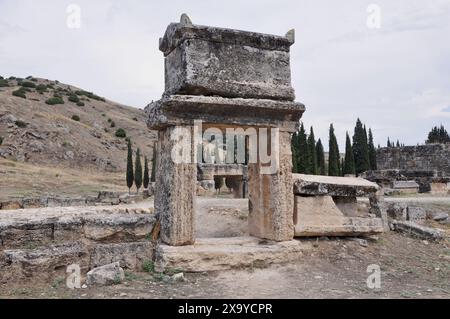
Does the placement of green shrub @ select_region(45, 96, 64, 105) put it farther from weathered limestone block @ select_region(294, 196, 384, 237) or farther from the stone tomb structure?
weathered limestone block @ select_region(294, 196, 384, 237)

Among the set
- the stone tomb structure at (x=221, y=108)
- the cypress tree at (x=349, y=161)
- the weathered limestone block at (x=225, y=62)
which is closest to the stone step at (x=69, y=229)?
the stone tomb structure at (x=221, y=108)

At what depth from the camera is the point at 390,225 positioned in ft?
31.0

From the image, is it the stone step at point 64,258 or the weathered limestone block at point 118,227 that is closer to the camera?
the stone step at point 64,258

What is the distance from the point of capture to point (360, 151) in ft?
109

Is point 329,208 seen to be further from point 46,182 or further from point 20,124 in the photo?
point 20,124

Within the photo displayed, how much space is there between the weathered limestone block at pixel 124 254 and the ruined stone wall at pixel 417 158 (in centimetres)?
2474

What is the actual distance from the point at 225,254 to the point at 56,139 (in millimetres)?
37991

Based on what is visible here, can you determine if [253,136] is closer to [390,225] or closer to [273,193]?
[273,193]

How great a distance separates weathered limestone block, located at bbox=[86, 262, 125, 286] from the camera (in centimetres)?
545

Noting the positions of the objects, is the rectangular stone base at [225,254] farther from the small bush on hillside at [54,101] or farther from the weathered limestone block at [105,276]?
the small bush on hillside at [54,101]

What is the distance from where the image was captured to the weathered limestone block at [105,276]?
5445 millimetres

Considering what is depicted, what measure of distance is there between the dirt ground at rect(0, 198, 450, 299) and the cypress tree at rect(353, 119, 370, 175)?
983 inches

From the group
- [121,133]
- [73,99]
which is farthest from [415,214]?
[73,99]

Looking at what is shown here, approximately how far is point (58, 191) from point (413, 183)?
19677mm
